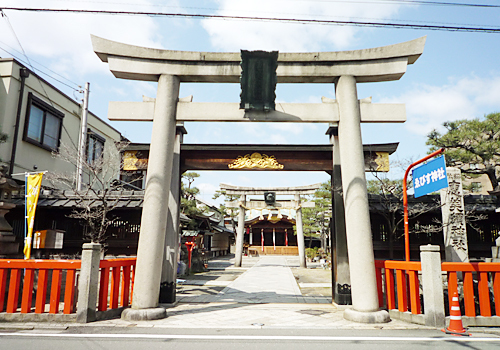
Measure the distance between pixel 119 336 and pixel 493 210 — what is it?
576 inches

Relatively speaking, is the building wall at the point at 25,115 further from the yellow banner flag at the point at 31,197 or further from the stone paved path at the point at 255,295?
the stone paved path at the point at 255,295

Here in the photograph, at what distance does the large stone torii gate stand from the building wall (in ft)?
36.4

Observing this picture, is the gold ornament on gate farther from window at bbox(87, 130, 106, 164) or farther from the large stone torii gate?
window at bbox(87, 130, 106, 164)

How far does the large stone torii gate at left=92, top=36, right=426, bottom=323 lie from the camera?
27.4 ft

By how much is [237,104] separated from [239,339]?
566cm

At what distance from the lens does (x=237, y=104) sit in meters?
8.98

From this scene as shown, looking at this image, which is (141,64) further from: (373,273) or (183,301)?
(373,273)

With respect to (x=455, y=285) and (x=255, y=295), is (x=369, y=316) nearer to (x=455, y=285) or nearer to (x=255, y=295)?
(x=455, y=285)

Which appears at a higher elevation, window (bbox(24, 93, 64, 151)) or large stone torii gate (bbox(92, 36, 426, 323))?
window (bbox(24, 93, 64, 151))

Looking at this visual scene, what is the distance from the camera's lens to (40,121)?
744 inches

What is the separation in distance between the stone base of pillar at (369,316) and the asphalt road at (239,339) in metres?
0.61

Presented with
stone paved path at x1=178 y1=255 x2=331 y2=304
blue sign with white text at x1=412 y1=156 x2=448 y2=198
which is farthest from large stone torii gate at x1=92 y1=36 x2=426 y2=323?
stone paved path at x1=178 y1=255 x2=331 y2=304

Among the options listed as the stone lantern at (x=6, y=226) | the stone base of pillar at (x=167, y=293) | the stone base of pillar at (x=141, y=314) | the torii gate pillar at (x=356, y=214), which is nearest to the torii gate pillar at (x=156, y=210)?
the stone base of pillar at (x=141, y=314)

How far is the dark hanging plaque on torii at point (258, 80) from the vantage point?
8.72 meters
